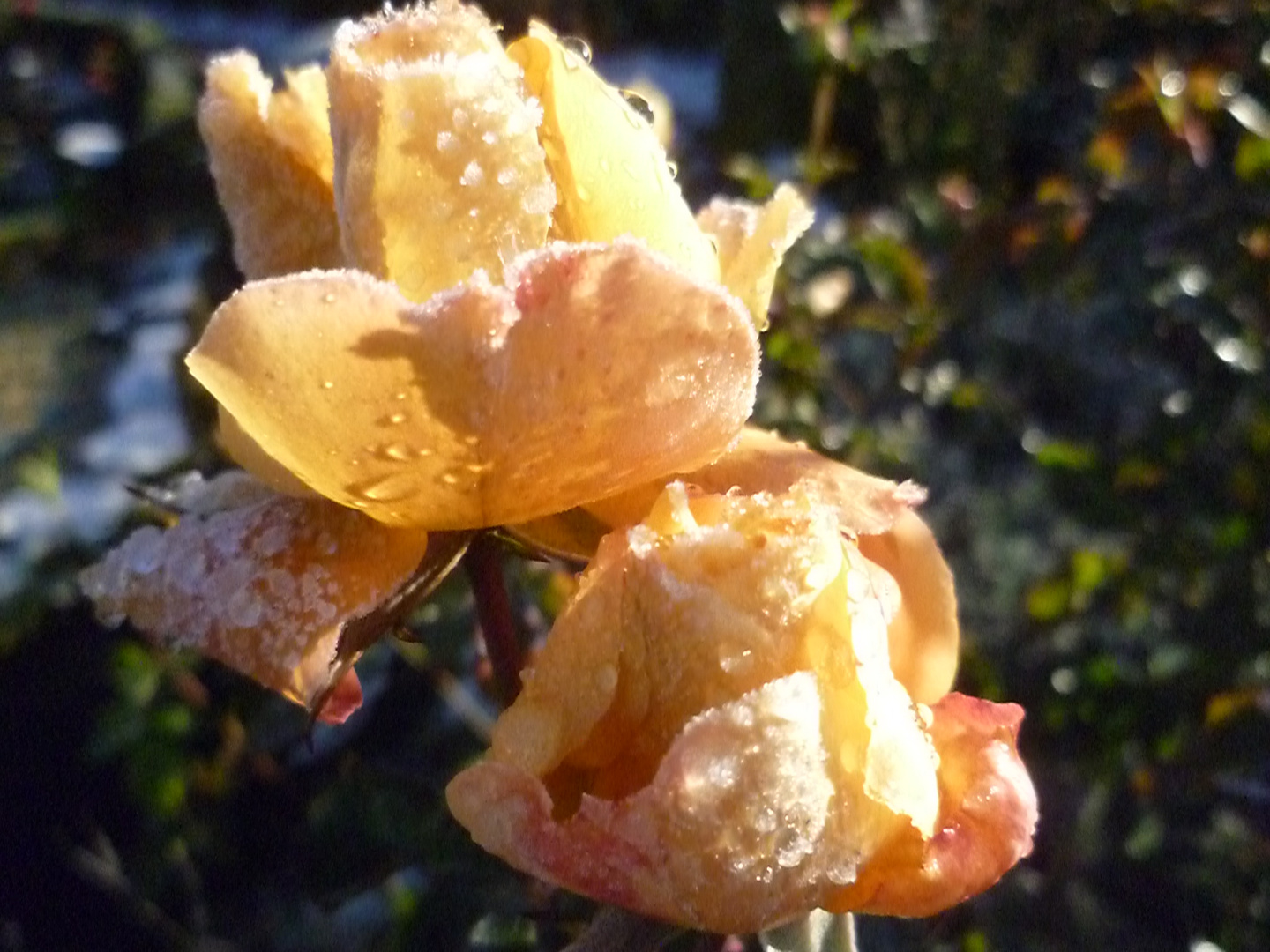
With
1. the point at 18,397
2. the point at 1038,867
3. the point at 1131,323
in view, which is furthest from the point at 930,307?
the point at 18,397

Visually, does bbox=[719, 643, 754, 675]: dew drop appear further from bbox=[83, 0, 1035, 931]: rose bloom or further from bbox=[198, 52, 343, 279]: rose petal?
bbox=[198, 52, 343, 279]: rose petal

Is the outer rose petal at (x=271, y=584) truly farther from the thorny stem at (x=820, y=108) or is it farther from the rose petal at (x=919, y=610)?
the thorny stem at (x=820, y=108)

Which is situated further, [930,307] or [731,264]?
[930,307]

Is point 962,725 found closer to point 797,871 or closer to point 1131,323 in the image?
point 797,871

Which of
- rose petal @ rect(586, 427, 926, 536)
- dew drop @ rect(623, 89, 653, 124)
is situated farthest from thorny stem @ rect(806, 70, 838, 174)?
rose petal @ rect(586, 427, 926, 536)

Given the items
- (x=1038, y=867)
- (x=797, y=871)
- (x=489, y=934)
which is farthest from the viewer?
(x=1038, y=867)

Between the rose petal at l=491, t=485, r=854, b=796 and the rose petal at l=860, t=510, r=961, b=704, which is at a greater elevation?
the rose petal at l=491, t=485, r=854, b=796

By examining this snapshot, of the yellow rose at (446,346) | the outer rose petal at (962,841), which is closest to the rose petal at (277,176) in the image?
the yellow rose at (446,346)
